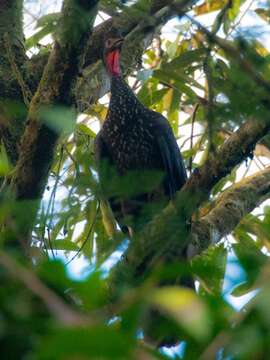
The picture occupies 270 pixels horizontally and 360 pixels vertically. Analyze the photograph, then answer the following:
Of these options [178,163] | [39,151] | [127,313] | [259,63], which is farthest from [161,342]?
[178,163]

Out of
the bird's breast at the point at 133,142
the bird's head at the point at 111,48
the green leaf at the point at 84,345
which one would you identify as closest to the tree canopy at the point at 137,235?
the green leaf at the point at 84,345

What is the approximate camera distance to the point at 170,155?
4047 mm

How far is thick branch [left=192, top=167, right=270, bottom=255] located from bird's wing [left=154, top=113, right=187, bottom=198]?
490 millimetres

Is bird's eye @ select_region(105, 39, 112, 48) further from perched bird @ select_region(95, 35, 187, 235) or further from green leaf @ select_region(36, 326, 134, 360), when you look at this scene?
green leaf @ select_region(36, 326, 134, 360)

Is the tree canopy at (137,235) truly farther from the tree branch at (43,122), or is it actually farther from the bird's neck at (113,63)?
the bird's neck at (113,63)

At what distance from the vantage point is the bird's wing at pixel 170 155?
402cm

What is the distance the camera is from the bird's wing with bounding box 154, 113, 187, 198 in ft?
13.2

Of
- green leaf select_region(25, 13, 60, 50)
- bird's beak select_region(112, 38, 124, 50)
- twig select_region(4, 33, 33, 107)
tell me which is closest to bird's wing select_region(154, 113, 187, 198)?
bird's beak select_region(112, 38, 124, 50)

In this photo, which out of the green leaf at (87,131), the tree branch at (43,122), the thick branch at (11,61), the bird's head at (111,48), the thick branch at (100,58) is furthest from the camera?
the green leaf at (87,131)

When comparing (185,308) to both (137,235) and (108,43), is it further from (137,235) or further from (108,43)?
(108,43)

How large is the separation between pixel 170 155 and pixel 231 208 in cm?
70

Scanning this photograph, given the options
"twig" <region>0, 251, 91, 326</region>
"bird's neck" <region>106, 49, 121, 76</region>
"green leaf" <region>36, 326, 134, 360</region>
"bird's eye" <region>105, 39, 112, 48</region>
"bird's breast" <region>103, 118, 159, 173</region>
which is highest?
"bird's eye" <region>105, 39, 112, 48</region>

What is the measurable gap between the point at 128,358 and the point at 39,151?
5.89 ft

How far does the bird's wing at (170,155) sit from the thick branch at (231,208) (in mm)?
490
